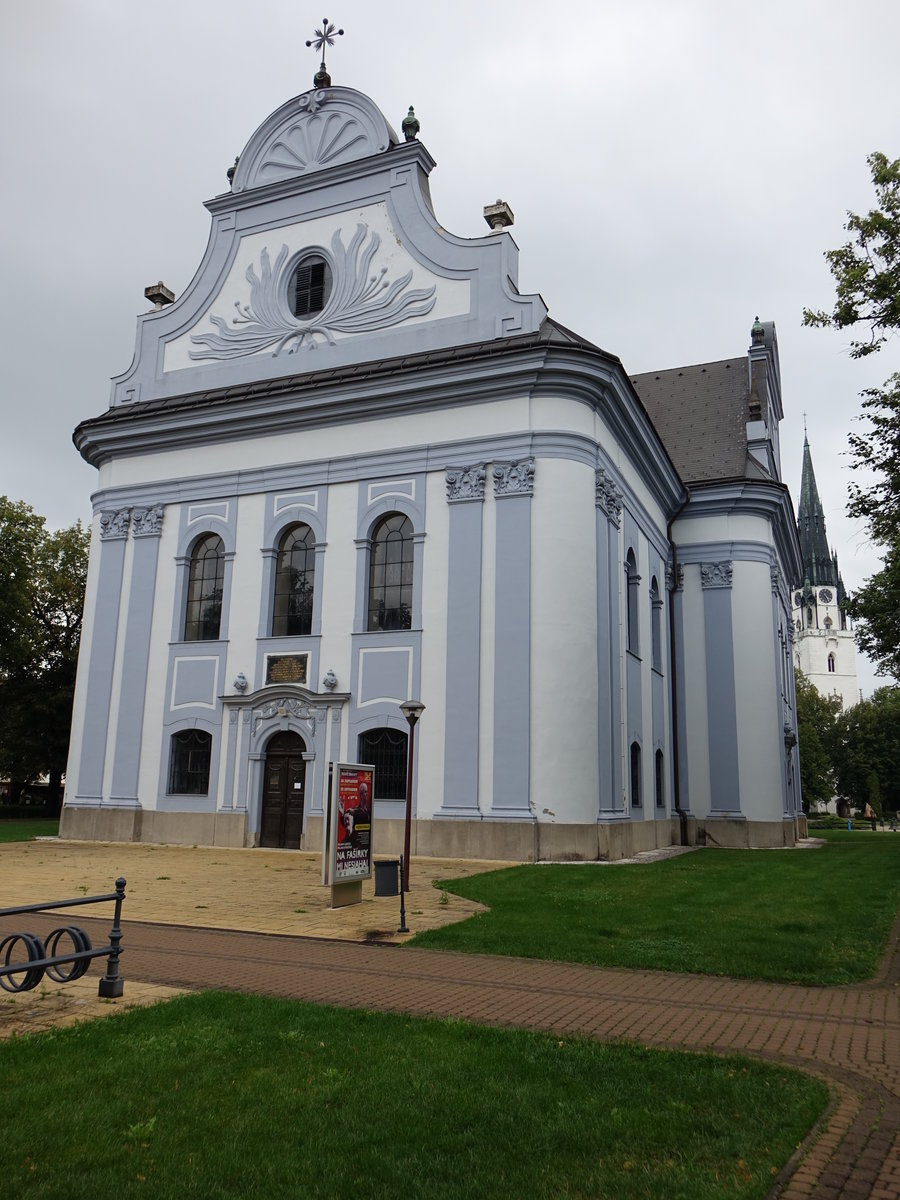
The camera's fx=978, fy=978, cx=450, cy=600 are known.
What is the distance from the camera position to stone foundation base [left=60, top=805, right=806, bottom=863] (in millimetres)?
21656

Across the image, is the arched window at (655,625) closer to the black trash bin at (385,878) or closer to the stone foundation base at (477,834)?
the stone foundation base at (477,834)

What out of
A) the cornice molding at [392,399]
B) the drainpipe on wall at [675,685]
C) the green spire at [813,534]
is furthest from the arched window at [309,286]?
the green spire at [813,534]

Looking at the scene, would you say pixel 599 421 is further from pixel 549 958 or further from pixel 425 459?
pixel 549 958

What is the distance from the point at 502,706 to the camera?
885 inches

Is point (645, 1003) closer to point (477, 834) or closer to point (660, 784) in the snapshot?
point (477, 834)

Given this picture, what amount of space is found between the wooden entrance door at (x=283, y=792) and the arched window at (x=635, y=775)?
8.84 metres

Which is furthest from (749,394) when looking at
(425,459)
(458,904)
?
(458,904)

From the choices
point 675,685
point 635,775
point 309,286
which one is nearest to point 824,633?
point 675,685

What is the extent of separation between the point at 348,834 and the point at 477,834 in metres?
8.04

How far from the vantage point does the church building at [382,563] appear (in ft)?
75.3

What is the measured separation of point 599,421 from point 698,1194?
21830 millimetres

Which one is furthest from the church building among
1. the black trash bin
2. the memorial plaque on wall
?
the black trash bin

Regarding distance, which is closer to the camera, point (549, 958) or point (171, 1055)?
point (171, 1055)

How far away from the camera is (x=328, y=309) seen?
27.4m
